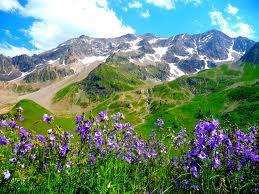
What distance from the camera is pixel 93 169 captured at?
9.60m

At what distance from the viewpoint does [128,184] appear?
9.82 meters

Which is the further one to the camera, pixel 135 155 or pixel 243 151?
pixel 135 155

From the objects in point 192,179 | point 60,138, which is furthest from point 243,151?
point 60,138

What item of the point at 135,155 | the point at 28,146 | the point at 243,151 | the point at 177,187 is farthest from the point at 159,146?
the point at 28,146

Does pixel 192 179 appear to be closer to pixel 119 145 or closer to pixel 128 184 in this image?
pixel 128 184

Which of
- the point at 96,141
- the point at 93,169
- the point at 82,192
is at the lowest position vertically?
the point at 82,192

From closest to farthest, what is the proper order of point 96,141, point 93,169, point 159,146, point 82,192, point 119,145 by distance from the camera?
1. point 82,192
2. point 93,169
3. point 96,141
4. point 119,145
5. point 159,146

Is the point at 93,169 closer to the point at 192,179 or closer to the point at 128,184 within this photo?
the point at 128,184

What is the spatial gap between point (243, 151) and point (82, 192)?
3.91 meters

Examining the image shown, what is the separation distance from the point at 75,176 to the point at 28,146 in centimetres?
134

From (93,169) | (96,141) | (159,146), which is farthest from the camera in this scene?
(159,146)

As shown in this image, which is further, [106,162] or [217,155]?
[106,162]

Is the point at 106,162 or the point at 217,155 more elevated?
the point at 217,155

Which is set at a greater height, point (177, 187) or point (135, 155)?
point (135, 155)
